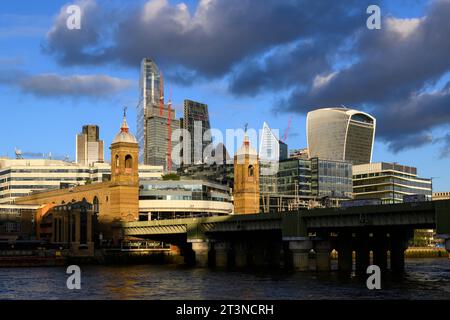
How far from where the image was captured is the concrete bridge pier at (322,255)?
131750mm

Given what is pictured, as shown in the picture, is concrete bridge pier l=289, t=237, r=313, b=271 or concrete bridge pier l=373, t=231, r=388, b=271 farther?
concrete bridge pier l=373, t=231, r=388, b=271

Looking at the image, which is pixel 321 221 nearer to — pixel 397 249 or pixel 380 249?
pixel 380 249

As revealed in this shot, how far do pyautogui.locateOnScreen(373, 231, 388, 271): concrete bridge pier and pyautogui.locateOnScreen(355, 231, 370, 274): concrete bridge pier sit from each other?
1.93 m

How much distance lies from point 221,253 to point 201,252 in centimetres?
458

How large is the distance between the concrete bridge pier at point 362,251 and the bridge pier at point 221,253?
33.3 meters

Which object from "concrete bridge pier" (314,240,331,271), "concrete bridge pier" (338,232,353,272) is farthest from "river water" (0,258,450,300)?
"concrete bridge pier" (338,232,353,272)

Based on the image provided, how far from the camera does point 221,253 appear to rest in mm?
163000

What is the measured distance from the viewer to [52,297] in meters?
79.1

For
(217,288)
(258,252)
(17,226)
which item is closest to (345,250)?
(258,252)

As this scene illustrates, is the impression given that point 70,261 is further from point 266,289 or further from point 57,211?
point 266,289

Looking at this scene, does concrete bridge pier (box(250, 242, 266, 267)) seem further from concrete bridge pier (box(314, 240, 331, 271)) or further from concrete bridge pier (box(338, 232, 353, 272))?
concrete bridge pier (box(314, 240, 331, 271))

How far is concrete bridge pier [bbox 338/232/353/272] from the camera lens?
140000mm

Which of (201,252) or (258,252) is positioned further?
(258,252)
